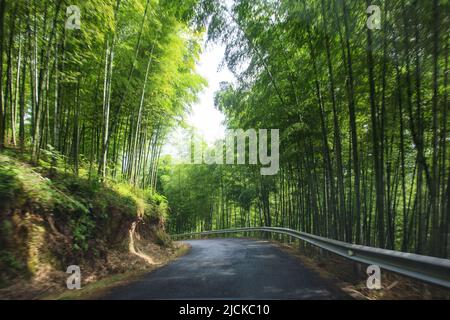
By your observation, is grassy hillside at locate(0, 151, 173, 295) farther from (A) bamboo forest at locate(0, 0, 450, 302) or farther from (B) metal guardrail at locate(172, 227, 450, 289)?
(B) metal guardrail at locate(172, 227, 450, 289)

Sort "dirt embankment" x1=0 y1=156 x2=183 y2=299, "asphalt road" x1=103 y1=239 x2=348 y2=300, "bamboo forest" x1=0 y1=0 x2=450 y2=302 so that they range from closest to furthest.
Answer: "asphalt road" x1=103 y1=239 x2=348 y2=300 < "dirt embankment" x1=0 y1=156 x2=183 y2=299 < "bamboo forest" x1=0 y1=0 x2=450 y2=302

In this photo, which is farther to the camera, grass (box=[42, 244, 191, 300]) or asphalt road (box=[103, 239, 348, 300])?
grass (box=[42, 244, 191, 300])

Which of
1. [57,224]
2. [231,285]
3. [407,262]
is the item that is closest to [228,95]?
[57,224]

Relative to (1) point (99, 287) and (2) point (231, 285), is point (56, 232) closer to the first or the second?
(1) point (99, 287)

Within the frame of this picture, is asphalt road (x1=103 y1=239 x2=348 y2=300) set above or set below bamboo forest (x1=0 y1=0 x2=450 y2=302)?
below

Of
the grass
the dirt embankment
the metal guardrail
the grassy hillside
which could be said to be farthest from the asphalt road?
the grassy hillside

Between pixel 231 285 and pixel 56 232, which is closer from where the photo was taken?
pixel 231 285

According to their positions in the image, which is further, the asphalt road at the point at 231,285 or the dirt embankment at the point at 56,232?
the dirt embankment at the point at 56,232

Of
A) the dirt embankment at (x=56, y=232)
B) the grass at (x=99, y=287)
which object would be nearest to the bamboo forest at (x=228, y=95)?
the dirt embankment at (x=56, y=232)

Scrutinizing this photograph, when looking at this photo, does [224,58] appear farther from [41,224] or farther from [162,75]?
[41,224]

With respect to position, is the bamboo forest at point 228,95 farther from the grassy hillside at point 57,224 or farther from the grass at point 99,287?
the grass at point 99,287

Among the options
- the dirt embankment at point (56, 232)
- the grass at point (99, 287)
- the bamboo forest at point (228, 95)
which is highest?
the bamboo forest at point (228, 95)
